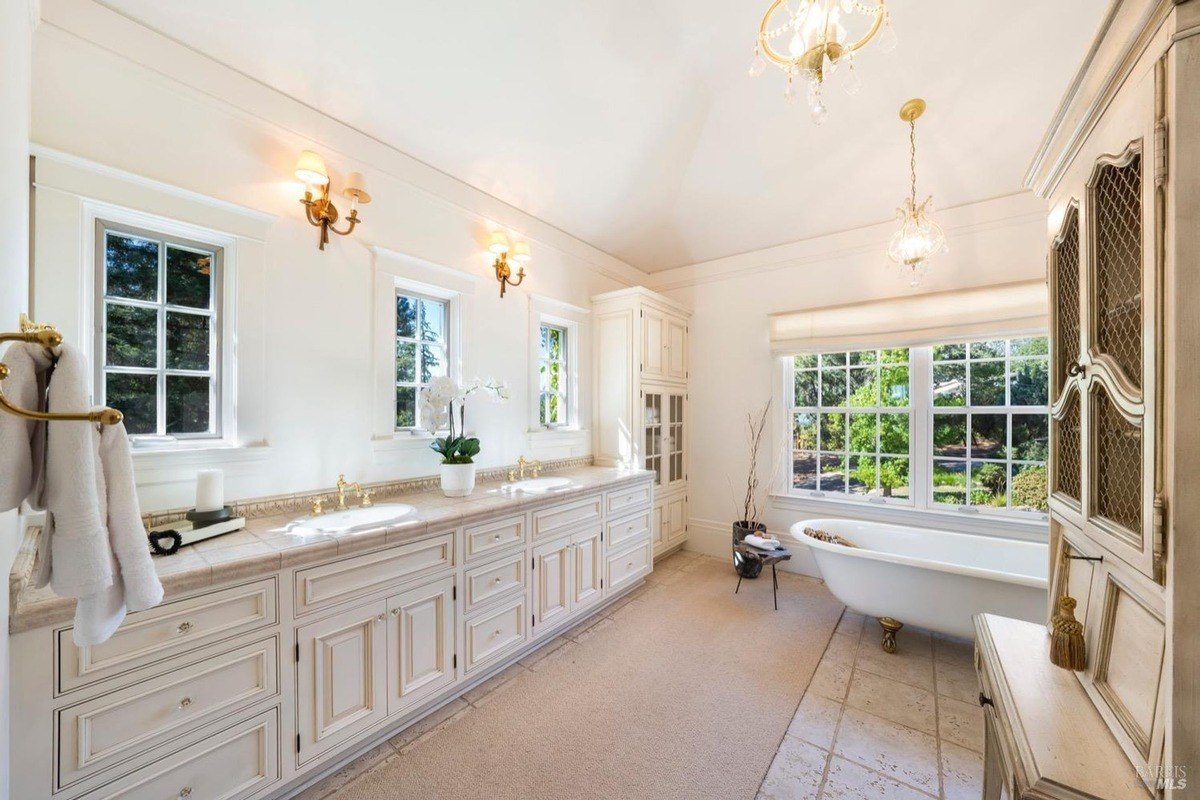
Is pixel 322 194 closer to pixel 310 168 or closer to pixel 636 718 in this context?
pixel 310 168

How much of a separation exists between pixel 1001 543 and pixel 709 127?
11.0ft

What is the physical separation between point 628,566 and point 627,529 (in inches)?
10.9

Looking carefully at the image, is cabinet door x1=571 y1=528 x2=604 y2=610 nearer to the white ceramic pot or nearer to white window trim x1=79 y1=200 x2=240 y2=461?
the white ceramic pot

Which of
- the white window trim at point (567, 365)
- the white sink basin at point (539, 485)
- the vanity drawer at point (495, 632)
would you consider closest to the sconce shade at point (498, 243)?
the white window trim at point (567, 365)

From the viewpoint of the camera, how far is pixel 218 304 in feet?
6.27

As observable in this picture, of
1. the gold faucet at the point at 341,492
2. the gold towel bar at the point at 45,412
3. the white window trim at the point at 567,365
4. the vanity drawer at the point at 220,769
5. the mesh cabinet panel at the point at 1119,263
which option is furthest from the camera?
the white window trim at the point at 567,365

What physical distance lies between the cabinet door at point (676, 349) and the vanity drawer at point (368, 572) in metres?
2.63

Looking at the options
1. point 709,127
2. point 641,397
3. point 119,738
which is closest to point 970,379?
point 641,397

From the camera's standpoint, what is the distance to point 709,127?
122 inches

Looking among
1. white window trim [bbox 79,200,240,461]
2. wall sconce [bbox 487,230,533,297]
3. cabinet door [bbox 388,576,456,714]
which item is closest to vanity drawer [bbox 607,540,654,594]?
cabinet door [bbox 388,576,456,714]

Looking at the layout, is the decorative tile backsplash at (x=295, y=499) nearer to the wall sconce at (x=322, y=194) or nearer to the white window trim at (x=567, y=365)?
the white window trim at (x=567, y=365)

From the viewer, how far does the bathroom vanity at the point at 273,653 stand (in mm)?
1145

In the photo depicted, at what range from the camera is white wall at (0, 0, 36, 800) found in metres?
0.92

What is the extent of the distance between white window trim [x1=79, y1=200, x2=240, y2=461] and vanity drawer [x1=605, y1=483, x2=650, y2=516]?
6.82 feet
